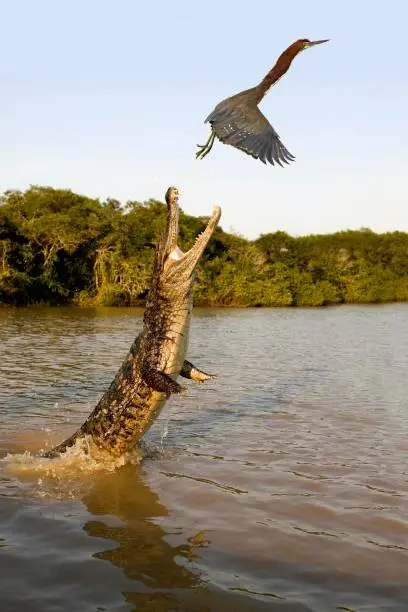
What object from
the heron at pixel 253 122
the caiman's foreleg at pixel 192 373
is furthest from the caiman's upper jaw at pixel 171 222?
the heron at pixel 253 122

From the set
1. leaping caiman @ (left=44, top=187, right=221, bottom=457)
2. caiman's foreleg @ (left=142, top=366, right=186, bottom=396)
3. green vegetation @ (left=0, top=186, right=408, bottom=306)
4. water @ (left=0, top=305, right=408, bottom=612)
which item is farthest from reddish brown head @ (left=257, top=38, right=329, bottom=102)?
green vegetation @ (left=0, top=186, right=408, bottom=306)

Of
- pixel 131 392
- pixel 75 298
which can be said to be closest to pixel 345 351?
pixel 131 392

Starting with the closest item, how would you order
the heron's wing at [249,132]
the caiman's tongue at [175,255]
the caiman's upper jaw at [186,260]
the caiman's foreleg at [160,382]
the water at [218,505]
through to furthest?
1. the water at [218,505]
2. the heron's wing at [249,132]
3. the caiman's foreleg at [160,382]
4. the caiman's upper jaw at [186,260]
5. the caiman's tongue at [175,255]

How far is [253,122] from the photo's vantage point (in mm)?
4469

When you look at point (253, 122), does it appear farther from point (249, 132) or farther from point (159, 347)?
point (159, 347)

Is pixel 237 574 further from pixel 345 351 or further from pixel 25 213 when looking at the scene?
pixel 25 213

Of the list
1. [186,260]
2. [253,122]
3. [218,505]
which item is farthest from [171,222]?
[218,505]

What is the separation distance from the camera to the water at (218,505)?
4031 millimetres

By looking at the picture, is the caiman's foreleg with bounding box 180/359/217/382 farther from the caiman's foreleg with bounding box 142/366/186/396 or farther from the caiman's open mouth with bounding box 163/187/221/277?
the caiman's open mouth with bounding box 163/187/221/277

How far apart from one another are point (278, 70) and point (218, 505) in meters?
3.62

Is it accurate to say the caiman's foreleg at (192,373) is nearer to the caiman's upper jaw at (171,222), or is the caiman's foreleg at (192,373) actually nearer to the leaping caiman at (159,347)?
the leaping caiman at (159,347)

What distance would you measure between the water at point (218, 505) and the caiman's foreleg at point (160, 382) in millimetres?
960

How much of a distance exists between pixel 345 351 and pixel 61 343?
861cm

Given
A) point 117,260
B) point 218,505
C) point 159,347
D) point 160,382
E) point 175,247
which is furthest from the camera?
point 117,260
